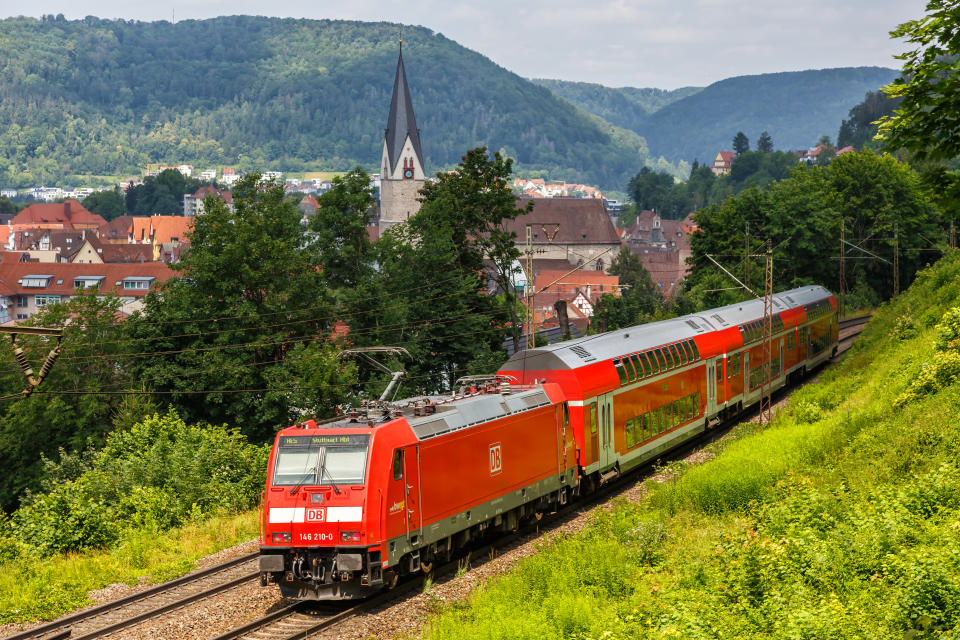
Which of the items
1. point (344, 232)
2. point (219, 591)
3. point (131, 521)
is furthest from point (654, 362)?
point (344, 232)

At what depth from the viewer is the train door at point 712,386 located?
34.3m

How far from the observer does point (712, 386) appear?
34656mm

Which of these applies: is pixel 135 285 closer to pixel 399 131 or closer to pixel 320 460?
pixel 399 131

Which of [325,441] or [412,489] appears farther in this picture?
[412,489]

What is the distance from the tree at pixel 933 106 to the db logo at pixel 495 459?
9.99 m

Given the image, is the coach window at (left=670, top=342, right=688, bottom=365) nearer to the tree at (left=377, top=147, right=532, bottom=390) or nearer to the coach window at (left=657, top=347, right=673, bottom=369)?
the coach window at (left=657, top=347, right=673, bottom=369)

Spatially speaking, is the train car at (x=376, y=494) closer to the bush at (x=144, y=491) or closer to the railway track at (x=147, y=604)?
the railway track at (x=147, y=604)

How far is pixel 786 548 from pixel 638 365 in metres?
14.3

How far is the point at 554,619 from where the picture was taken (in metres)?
14.8

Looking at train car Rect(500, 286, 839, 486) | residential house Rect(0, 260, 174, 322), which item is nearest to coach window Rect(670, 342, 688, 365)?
train car Rect(500, 286, 839, 486)

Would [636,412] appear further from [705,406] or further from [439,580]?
[439,580]

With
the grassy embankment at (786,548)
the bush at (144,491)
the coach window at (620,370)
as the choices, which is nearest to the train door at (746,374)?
the grassy embankment at (786,548)

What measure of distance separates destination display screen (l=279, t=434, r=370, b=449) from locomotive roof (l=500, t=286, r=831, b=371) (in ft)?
27.1


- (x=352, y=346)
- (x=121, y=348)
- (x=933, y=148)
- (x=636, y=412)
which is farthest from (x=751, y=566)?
(x=121, y=348)
